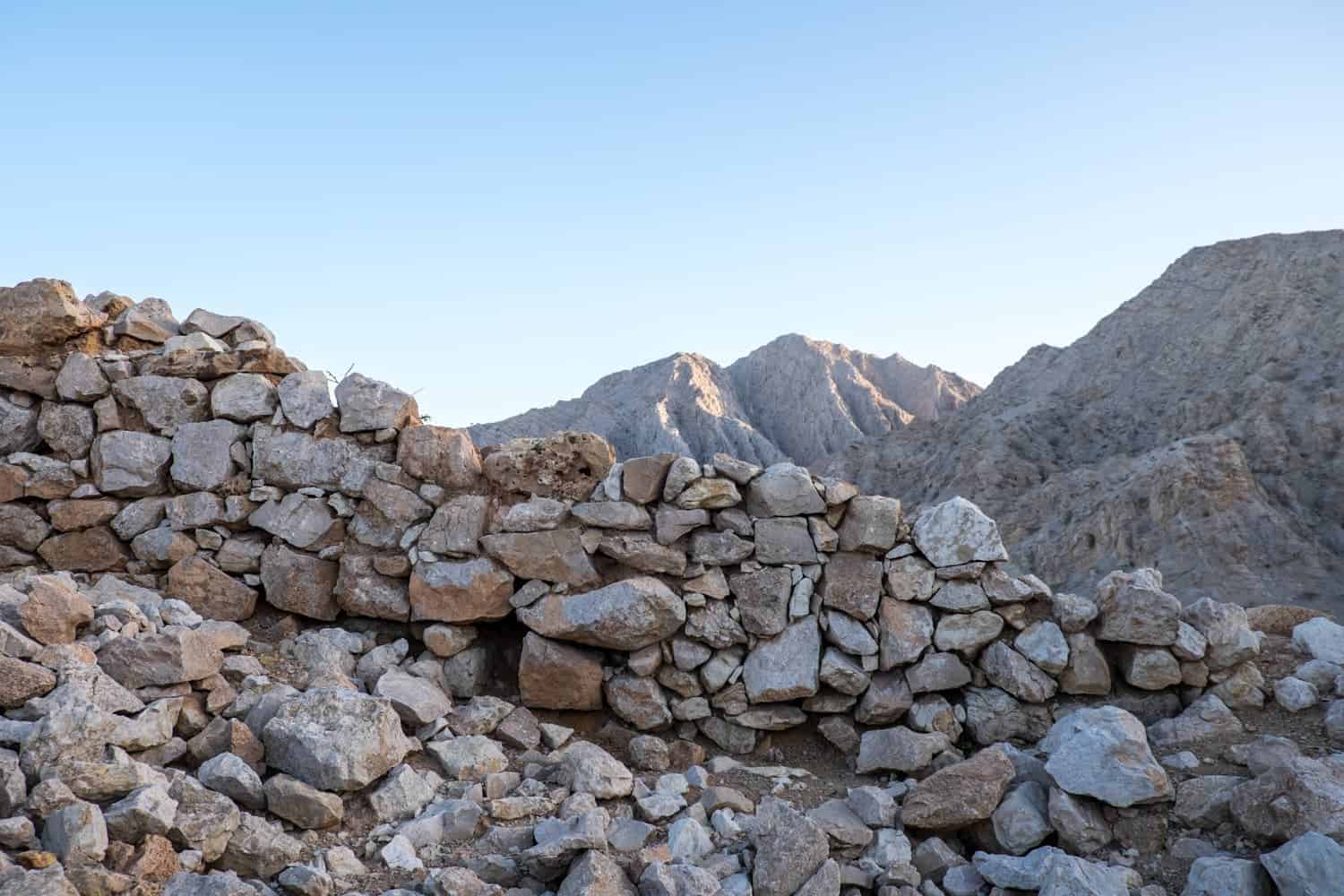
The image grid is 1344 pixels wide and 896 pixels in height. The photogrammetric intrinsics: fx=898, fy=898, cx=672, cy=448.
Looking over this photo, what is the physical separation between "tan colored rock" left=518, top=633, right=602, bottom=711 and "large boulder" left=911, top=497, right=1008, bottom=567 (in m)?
2.63

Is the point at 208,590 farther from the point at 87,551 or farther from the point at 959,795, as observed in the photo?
the point at 959,795

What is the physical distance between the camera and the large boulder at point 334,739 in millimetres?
4812

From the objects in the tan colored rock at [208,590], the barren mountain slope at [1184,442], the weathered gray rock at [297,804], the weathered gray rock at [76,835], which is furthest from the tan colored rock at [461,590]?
the barren mountain slope at [1184,442]

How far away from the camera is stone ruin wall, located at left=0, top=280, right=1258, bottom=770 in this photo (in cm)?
648

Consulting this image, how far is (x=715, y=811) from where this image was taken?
517 centimetres

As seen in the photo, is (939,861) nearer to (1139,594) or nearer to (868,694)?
(868,694)

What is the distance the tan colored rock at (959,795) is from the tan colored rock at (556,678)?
7.77 feet

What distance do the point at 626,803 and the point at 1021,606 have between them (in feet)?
10.6

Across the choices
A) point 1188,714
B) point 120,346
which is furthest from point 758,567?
point 120,346

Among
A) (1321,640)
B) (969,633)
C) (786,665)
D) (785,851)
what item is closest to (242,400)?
(786,665)

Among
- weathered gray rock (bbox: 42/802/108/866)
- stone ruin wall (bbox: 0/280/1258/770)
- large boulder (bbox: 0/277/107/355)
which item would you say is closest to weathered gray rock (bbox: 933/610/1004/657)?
stone ruin wall (bbox: 0/280/1258/770)

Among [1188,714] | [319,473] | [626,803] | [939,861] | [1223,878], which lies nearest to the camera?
[1223,878]

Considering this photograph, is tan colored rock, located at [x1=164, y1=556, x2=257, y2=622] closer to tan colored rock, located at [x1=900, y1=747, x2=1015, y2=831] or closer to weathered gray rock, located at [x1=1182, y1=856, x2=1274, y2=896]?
tan colored rock, located at [x1=900, y1=747, x2=1015, y2=831]

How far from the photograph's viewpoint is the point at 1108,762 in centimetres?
514
